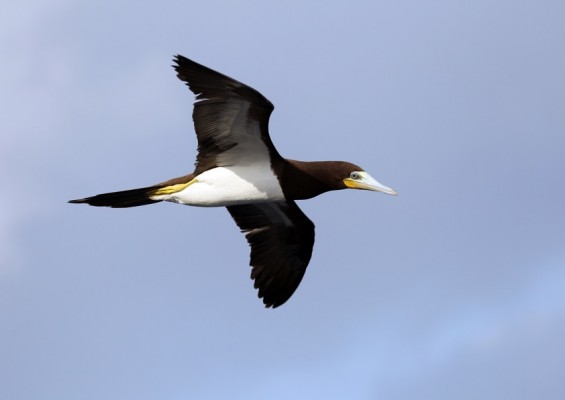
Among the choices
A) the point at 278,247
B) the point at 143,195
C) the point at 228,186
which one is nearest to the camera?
the point at 228,186

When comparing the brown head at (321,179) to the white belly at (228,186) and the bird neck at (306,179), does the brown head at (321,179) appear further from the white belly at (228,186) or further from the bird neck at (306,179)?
the white belly at (228,186)

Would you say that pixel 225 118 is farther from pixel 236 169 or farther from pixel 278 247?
pixel 278 247

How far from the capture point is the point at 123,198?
18.1 metres

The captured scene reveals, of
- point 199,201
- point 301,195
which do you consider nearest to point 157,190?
point 199,201

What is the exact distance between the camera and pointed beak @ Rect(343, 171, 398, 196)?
60.1 feet

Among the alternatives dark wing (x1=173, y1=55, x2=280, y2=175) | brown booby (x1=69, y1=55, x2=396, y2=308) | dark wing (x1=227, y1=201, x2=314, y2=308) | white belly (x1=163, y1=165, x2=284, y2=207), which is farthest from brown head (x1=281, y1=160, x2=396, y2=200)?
dark wing (x1=227, y1=201, x2=314, y2=308)

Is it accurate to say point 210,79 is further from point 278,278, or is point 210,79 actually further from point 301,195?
point 278,278

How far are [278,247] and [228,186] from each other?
1950 mm

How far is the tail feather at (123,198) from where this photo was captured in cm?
1806

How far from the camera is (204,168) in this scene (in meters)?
18.1

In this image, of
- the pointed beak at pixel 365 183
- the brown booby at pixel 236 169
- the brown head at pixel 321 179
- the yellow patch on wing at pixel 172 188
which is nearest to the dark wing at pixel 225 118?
the brown booby at pixel 236 169

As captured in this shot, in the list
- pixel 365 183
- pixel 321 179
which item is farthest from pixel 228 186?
pixel 365 183

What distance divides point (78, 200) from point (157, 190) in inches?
41.0

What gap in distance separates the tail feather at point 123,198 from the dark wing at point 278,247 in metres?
2.02
